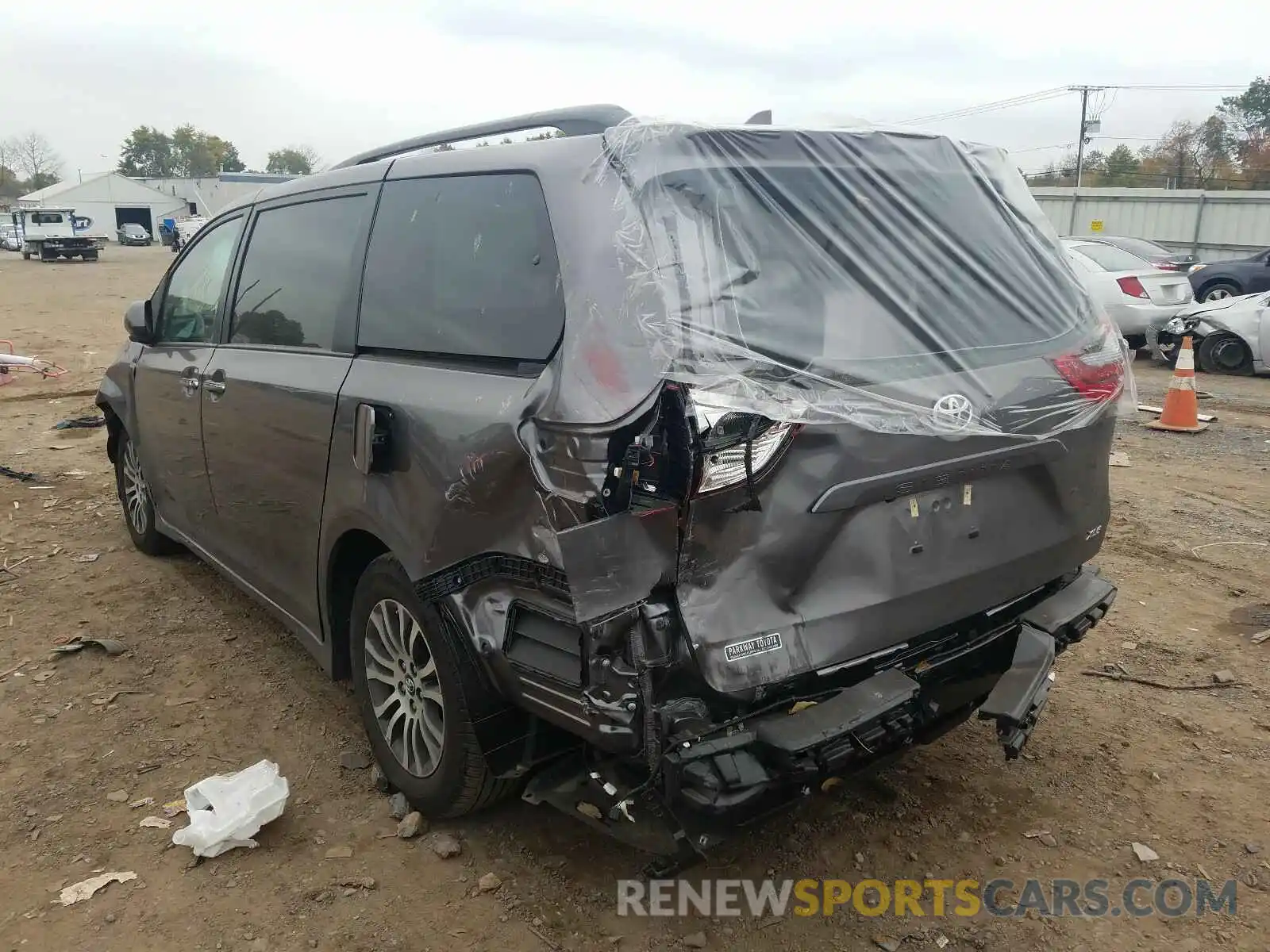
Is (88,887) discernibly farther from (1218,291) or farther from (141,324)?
(1218,291)

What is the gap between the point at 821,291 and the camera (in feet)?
7.57

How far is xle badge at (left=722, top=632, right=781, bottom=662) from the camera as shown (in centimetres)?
206

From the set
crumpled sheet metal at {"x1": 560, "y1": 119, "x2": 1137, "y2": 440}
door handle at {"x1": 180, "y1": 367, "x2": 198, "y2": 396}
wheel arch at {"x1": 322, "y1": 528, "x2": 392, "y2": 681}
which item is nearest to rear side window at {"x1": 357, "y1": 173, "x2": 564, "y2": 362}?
crumpled sheet metal at {"x1": 560, "y1": 119, "x2": 1137, "y2": 440}

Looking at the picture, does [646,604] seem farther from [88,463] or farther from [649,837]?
[88,463]

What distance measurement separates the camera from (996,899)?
2.60 metres

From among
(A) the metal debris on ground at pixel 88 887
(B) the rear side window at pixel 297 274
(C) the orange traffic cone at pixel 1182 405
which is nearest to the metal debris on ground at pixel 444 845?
(A) the metal debris on ground at pixel 88 887

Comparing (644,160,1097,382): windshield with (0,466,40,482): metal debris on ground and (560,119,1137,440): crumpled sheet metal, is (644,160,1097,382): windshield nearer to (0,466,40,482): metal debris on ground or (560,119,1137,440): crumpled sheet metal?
(560,119,1137,440): crumpled sheet metal

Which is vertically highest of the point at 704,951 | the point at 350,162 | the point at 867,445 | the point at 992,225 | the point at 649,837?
the point at 350,162

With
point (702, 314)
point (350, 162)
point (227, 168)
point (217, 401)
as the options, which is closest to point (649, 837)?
point (702, 314)

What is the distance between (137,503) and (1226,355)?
11531 mm

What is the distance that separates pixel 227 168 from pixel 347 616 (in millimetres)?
113702

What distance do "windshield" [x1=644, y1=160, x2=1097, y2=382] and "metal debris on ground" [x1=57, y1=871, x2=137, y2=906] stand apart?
220 cm

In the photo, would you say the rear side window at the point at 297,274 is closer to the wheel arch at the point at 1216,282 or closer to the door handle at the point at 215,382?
the door handle at the point at 215,382

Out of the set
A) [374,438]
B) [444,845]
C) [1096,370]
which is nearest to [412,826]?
[444,845]
